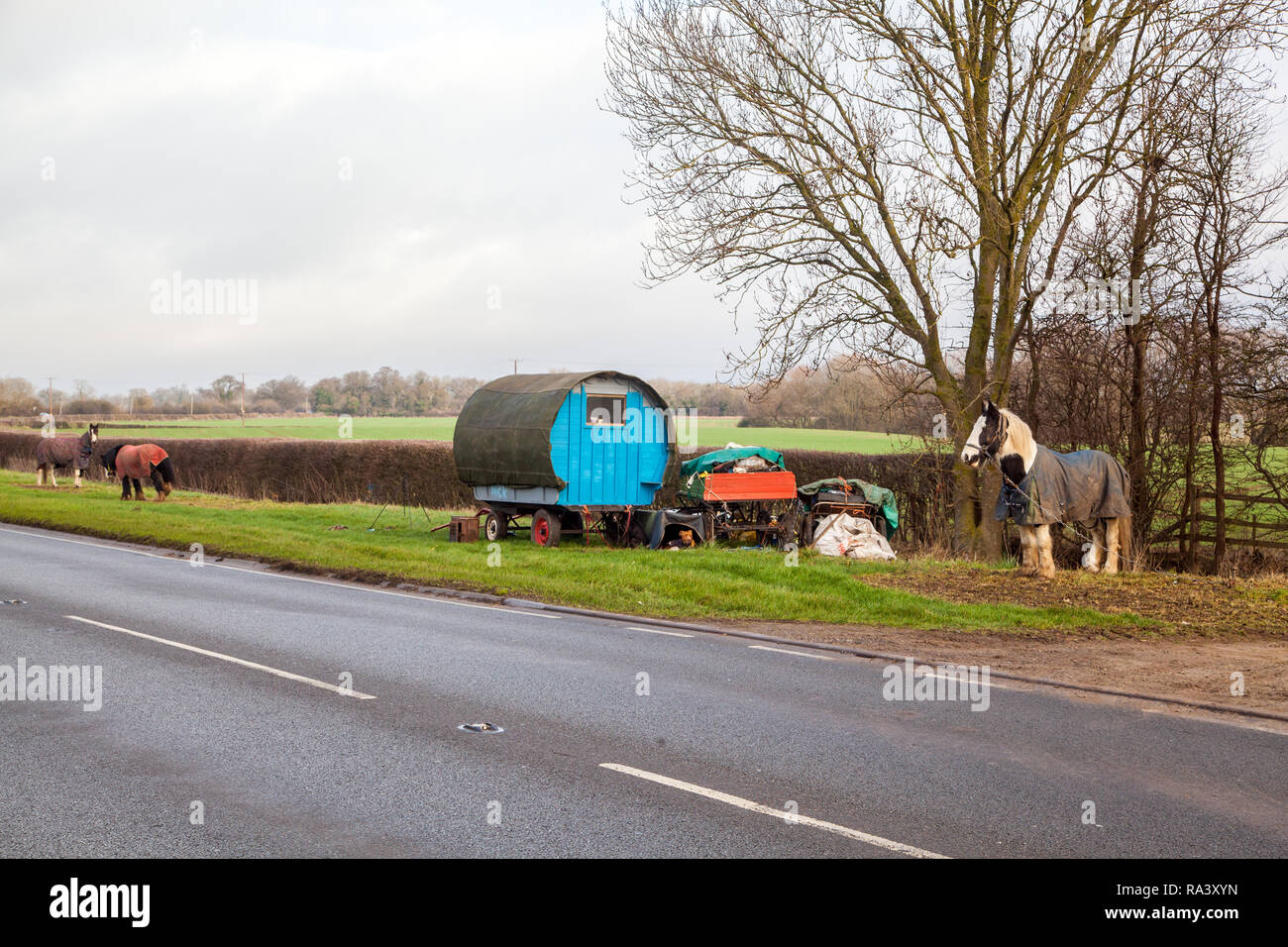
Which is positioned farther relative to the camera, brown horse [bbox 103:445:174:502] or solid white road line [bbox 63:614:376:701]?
brown horse [bbox 103:445:174:502]

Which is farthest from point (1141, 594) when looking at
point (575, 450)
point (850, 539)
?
point (575, 450)

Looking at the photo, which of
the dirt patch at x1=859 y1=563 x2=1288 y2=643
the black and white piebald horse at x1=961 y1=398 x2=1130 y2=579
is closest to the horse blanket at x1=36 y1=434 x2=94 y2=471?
the dirt patch at x1=859 y1=563 x2=1288 y2=643

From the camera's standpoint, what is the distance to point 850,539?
787 inches

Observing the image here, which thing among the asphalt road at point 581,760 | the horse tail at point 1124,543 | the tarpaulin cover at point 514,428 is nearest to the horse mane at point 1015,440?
the horse tail at point 1124,543

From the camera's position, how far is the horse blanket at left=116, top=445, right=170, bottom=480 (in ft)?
107

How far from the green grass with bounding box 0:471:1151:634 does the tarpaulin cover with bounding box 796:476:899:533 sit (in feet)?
10.0

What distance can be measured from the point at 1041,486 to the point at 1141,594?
248cm

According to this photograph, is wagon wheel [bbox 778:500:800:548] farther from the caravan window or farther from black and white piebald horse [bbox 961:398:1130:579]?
black and white piebald horse [bbox 961:398:1130:579]

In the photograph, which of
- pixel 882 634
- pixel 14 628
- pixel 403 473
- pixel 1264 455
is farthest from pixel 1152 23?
pixel 403 473

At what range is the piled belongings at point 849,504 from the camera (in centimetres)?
2108

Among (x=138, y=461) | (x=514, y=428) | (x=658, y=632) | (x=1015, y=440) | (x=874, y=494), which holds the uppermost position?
(x=514, y=428)

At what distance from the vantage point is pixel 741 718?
317 inches

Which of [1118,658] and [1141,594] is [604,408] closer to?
[1141,594]
